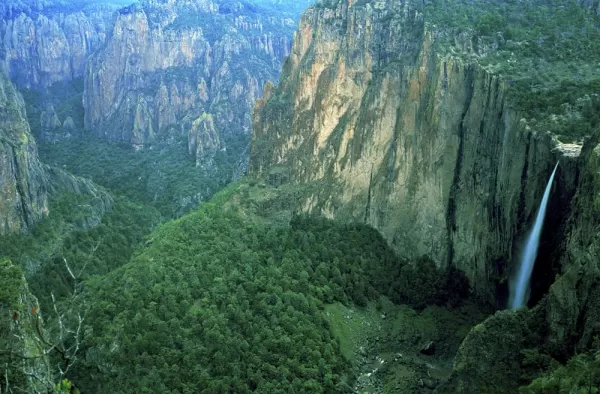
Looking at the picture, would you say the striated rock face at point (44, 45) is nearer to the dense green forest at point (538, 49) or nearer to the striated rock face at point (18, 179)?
the striated rock face at point (18, 179)

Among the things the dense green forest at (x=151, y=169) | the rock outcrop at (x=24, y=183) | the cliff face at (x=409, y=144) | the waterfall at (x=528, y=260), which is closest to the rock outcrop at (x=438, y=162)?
the cliff face at (x=409, y=144)

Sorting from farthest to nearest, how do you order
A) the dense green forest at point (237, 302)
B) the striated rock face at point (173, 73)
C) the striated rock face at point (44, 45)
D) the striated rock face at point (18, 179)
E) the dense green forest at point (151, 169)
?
the striated rock face at point (44, 45), the striated rock face at point (173, 73), the dense green forest at point (151, 169), the striated rock face at point (18, 179), the dense green forest at point (237, 302)

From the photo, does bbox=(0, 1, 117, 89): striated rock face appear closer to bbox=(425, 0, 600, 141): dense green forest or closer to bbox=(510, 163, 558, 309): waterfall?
bbox=(425, 0, 600, 141): dense green forest

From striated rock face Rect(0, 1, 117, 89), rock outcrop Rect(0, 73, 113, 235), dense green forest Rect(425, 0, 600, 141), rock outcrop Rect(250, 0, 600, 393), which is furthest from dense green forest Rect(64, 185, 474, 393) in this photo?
striated rock face Rect(0, 1, 117, 89)

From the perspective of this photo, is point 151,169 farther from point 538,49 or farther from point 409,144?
point 538,49

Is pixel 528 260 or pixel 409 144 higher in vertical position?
pixel 409 144

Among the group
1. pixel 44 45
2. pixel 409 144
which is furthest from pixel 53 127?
pixel 409 144

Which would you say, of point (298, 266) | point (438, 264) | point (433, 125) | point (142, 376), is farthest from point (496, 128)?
point (142, 376)
